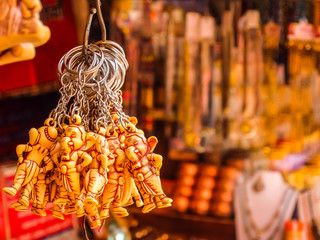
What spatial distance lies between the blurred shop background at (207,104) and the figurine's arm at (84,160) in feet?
4.87

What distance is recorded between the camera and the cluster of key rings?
43.0 inches

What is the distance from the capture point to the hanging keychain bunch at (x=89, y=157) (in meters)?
1.02

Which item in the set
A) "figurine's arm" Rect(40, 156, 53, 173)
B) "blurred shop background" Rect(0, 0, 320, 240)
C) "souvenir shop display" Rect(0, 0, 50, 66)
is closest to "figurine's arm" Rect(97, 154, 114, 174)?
"figurine's arm" Rect(40, 156, 53, 173)

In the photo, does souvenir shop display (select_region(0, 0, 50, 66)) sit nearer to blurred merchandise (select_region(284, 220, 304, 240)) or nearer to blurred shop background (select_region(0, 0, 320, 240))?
blurred shop background (select_region(0, 0, 320, 240))

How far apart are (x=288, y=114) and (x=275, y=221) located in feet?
3.04

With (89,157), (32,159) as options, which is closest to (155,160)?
(89,157)

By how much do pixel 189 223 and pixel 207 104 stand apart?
0.95 m

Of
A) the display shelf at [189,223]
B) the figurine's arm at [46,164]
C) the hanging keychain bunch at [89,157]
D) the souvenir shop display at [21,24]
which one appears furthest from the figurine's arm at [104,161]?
the display shelf at [189,223]

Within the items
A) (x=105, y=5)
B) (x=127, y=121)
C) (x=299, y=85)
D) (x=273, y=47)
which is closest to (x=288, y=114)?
(x=299, y=85)

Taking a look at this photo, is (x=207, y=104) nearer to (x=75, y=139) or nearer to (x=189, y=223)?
(x=189, y=223)

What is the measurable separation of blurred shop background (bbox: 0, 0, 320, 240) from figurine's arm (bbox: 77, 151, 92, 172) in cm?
148

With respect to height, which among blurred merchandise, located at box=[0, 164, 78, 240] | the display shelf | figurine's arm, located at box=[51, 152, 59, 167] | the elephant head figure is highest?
the elephant head figure

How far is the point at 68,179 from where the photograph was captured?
1.01m

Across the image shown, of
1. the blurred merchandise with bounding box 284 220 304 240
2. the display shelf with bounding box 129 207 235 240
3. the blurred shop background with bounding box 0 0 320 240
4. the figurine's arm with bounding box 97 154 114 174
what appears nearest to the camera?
the figurine's arm with bounding box 97 154 114 174
